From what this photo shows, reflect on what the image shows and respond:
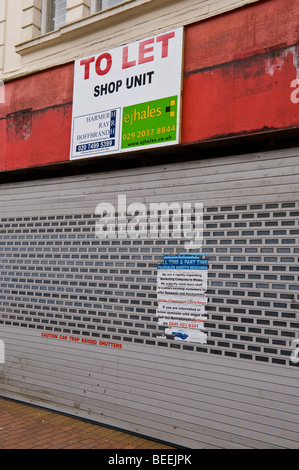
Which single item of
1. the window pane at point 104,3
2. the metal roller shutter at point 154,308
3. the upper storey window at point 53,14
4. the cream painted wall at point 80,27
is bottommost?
the metal roller shutter at point 154,308

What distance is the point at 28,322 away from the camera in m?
8.51

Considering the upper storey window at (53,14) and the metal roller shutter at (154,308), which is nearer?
the metal roller shutter at (154,308)

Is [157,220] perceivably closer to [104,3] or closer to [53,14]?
[104,3]

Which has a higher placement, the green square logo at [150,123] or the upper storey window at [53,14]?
the upper storey window at [53,14]

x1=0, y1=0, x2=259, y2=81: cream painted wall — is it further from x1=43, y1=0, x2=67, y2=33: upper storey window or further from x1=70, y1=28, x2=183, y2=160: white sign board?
x1=70, y1=28, x2=183, y2=160: white sign board

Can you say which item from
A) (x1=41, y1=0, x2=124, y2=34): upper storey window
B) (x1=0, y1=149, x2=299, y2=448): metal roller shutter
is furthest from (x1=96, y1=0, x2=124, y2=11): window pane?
(x1=0, y1=149, x2=299, y2=448): metal roller shutter

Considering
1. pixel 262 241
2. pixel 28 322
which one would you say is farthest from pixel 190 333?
pixel 28 322

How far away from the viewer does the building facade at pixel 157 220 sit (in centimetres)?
573

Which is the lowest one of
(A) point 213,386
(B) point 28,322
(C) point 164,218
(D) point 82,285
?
(A) point 213,386

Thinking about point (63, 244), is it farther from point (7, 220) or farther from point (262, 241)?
point (262, 241)

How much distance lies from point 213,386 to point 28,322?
403 cm

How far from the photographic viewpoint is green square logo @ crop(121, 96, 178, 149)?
6586 millimetres

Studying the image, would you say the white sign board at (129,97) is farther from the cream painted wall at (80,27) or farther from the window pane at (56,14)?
the window pane at (56,14)

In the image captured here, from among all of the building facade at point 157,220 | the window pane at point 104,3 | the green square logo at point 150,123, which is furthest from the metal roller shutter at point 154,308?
the window pane at point 104,3
